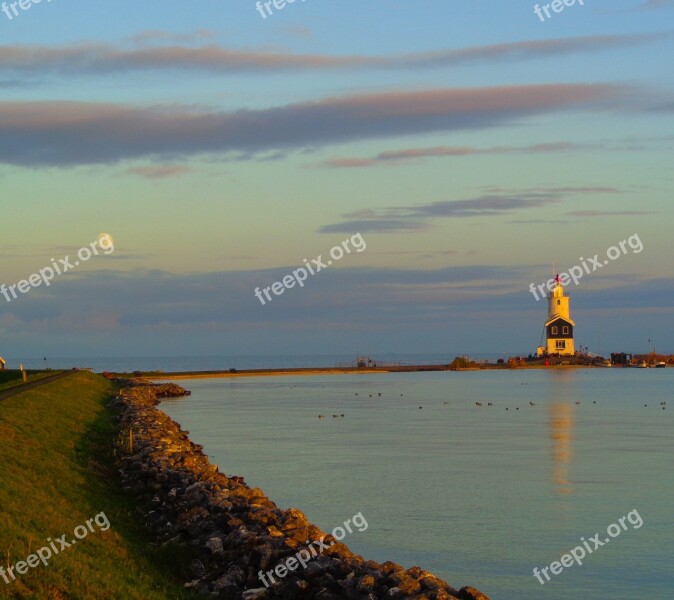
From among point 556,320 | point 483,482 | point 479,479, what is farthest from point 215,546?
point 556,320

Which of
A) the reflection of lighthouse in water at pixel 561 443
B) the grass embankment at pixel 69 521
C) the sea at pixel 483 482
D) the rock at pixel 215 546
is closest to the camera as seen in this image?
the grass embankment at pixel 69 521

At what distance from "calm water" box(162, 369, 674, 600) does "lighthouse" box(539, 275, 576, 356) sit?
188 feet

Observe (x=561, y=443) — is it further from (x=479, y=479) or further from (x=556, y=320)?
(x=556, y=320)

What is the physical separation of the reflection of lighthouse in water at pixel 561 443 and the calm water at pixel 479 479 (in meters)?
0.07

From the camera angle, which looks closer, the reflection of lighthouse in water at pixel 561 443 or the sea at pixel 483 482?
the sea at pixel 483 482

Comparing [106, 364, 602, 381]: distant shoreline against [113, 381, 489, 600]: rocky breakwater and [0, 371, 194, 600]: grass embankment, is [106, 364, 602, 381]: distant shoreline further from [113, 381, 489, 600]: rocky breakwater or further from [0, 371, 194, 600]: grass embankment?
[113, 381, 489, 600]: rocky breakwater

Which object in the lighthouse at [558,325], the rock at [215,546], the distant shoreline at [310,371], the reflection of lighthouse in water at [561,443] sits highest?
the lighthouse at [558,325]

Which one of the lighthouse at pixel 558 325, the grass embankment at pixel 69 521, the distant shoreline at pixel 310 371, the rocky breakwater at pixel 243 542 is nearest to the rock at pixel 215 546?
the rocky breakwater at pixel 243 542

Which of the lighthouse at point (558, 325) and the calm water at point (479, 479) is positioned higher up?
the lighthouse at point (558, 325)

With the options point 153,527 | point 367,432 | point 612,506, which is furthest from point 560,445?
point 153,527

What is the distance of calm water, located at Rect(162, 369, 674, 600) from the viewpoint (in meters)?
19.1

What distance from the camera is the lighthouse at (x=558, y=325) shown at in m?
121

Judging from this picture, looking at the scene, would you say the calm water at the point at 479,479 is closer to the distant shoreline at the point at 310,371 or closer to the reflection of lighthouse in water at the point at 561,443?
the reflection of lighthouse in water at the point at 561,443

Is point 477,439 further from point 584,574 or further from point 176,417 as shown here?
point 584,574
